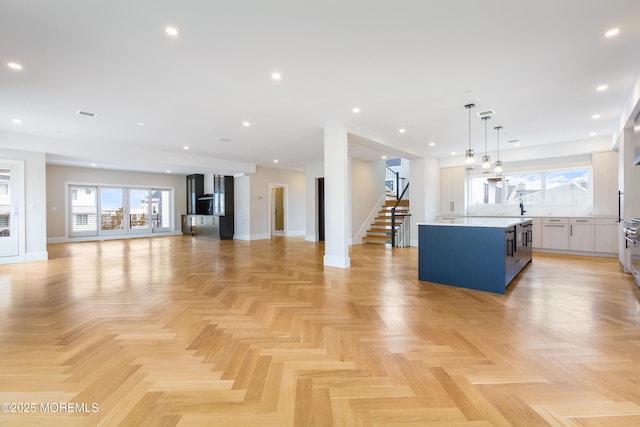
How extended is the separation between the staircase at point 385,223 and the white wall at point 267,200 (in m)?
3.42

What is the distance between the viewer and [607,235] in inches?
250

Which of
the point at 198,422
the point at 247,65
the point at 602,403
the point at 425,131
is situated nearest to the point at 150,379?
the point at 198,422

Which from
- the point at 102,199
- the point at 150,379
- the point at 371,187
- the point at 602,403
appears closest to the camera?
the point at 602,403

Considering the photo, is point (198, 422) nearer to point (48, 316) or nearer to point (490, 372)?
point (490, 372)

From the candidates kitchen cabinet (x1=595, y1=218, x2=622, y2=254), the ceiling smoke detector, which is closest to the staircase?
the ceiling smoke detector

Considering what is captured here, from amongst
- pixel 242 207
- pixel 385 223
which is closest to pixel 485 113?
pixel 385 223

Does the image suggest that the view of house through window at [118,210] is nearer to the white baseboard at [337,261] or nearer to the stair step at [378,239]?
the stair step at [378,239]

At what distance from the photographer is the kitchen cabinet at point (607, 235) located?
20.6 feet

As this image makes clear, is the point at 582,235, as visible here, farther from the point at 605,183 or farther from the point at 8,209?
the point at 8,209

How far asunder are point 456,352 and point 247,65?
11.1 feet

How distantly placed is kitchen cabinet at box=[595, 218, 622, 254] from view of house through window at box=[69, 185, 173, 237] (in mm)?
13482

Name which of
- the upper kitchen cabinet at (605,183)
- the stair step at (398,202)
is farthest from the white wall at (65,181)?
the upper kitchen cabinet at (605,183)

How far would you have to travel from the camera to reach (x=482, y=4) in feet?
7.55

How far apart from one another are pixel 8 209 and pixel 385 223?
359 inches
